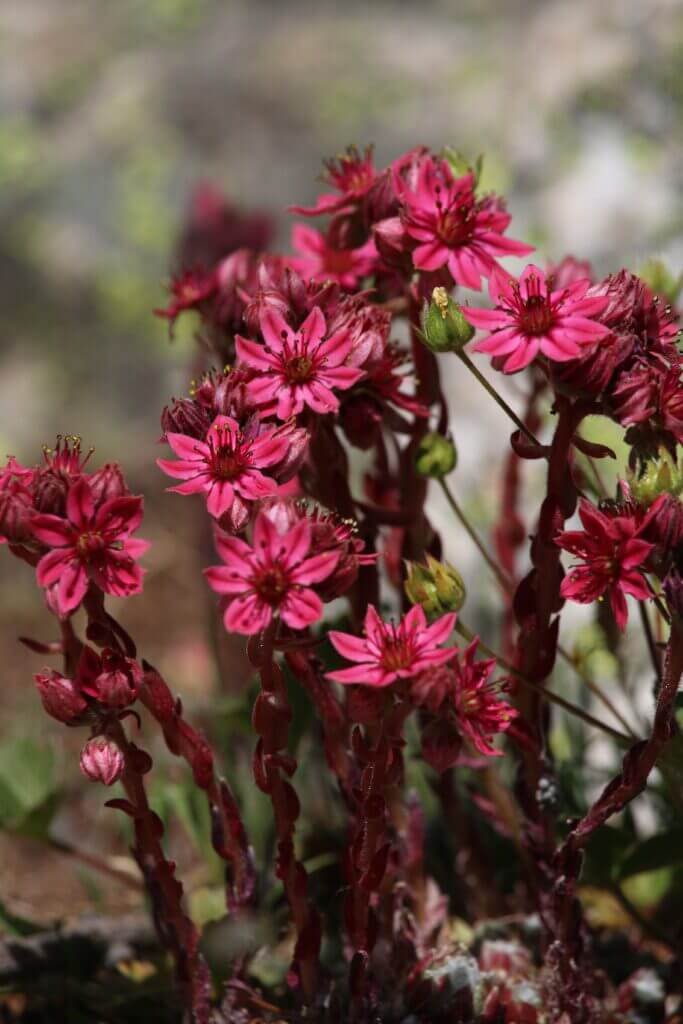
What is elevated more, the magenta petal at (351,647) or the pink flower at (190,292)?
the pink flower at (190,292)

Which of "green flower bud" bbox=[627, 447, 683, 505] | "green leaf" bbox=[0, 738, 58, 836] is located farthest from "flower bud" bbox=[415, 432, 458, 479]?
"green leaf" bbox=[0, 738, 58, 836]

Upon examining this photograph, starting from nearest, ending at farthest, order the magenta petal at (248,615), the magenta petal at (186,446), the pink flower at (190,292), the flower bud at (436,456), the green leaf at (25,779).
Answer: the magenta petal at (248,615) → the magenta petal at (186,446) → the flower bud at (436,456) → the pink flower at (190,292) → the green leaf at (25,779)

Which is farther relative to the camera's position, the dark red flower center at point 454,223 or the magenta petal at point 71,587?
the dark red flower center at point 454,223

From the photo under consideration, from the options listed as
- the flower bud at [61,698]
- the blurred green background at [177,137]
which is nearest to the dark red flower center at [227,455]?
the flower bud at [61,698]

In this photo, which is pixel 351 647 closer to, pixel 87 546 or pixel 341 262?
pixel 87 546

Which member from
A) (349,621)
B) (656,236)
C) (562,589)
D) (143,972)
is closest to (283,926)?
(143,972)

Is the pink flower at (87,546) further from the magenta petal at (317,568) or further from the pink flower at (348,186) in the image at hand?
the pink flower at (348,186)
